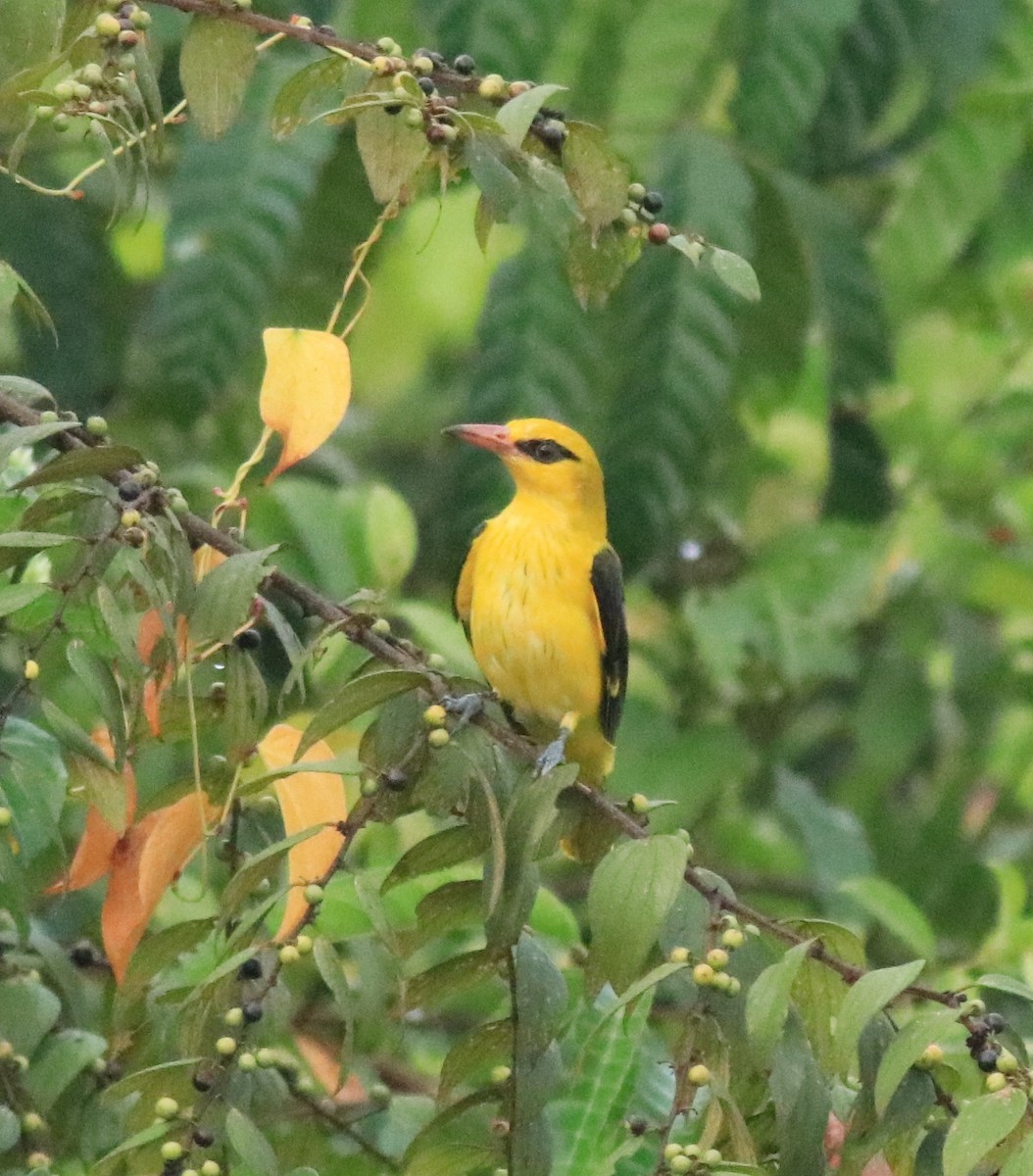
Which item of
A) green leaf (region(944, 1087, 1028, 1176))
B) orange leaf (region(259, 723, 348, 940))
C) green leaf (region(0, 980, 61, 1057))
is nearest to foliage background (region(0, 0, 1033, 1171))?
orange leaf (region(259, 723, 348, 940))

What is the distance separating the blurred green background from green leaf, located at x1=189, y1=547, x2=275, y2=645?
49.8 inches

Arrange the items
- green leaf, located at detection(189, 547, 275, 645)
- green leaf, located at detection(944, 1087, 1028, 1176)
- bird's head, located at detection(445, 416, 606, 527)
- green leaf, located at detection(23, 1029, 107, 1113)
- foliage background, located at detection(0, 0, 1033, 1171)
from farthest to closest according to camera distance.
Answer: foliage background, located at detection(0, 0, 1033, 1171)
bird's head, located at detection(445, 416, 606, 527)
green leaf, located at detection(23, 1029, 107, 1113)
green leaf, located at detection(189, 547, 275, 645)
green leaf, located at detection(944, 1087, 1028, 1176)

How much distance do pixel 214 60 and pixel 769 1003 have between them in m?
1.18

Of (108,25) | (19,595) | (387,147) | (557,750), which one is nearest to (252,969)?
(19,595)

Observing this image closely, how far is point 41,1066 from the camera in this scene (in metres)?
2.32

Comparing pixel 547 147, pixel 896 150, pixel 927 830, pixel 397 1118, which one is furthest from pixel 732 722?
pixel 547 147

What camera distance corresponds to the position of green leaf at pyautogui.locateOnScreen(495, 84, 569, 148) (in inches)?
78.5

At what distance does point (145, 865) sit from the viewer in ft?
7.07

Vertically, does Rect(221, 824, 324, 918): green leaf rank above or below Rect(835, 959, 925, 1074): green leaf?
below

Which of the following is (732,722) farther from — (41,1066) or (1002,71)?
(41,1066)

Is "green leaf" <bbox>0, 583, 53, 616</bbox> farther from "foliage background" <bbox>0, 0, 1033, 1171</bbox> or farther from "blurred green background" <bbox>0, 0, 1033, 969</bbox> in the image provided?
"blurred green background" <bbox>0, 0, 1033, 969</bbox>

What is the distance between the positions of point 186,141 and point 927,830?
8.33 ft

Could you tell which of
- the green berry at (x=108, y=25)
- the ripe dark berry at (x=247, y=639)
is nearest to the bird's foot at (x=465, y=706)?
the ripe dark berry at (x=247, y=639)

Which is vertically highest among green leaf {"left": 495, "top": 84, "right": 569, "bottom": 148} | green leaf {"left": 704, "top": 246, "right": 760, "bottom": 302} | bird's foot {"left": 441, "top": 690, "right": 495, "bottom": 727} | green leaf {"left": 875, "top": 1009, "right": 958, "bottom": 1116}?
green leaf {"left": 495, "top": 84, "right": 569, "bottom": 148}
